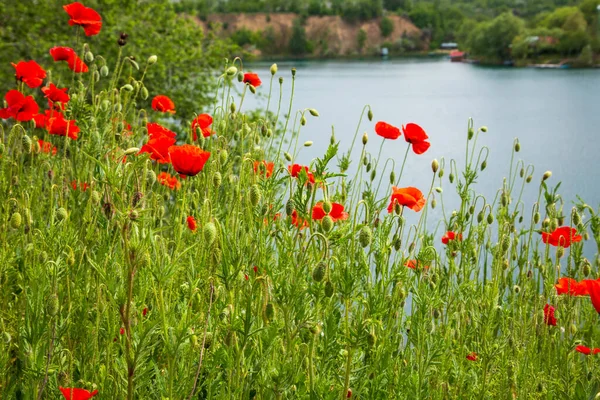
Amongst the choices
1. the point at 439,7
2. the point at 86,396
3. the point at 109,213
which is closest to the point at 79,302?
the point at 109,213

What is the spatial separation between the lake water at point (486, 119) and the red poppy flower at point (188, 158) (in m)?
5.85

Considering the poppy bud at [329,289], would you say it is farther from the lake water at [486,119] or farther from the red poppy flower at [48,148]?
the lake water at [486,119]

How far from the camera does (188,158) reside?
155cm

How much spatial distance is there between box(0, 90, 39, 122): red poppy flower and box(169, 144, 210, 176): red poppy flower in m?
1.20

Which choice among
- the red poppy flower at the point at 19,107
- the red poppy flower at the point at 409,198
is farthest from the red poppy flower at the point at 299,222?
the red poppy flower at the point at 19,107

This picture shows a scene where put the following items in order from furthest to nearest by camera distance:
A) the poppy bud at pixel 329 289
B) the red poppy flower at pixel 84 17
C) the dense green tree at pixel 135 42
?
the dense green tree at pixel 135 42 → the red poppy flower at pixel 84 17 → the poppy bud at pixel 329 289

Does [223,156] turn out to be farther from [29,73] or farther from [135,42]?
[135,42]

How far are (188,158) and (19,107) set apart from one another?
126 centimetres

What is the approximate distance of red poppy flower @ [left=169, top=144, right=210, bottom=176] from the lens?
5.07 ft

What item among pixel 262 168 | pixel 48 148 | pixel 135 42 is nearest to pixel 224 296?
pixel 262 168

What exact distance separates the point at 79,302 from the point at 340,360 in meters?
0.69

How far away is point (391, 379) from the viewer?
1.72 metres

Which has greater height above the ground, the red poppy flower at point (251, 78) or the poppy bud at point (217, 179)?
the red poppy flower at point (251, 78)

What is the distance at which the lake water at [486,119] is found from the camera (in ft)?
32.2
